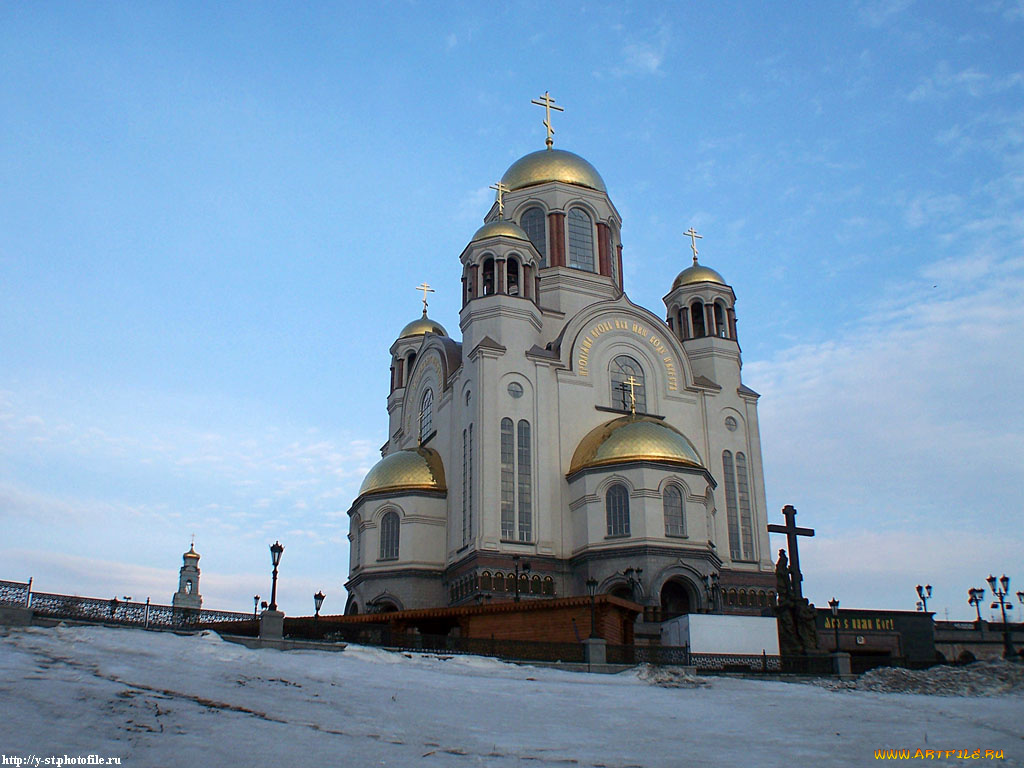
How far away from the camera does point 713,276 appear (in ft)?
134

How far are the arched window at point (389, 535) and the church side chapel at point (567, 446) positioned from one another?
52 mm

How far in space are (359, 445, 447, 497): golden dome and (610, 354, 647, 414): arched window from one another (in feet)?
23.5

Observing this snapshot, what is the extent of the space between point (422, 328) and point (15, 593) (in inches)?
1077

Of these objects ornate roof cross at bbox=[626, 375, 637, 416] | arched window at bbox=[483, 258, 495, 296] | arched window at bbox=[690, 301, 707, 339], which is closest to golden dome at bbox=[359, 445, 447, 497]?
arched window at bbox=[483, 258, 495, 296]

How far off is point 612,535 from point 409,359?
56.3 feet

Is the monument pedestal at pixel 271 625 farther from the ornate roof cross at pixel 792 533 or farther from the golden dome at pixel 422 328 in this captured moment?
the golden dome at pixel 422 328

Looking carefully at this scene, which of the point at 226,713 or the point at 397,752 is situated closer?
the point at 397,752

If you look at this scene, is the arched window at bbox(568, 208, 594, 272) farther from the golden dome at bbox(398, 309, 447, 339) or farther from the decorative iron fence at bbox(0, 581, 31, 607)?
the decorative iron fence at bbox(0, 581, 31, 607)

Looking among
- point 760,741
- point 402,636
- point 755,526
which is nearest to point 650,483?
point 755,526

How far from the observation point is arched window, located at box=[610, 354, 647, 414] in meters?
36.5

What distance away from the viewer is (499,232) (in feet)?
121

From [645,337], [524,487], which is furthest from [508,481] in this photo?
[645,337]

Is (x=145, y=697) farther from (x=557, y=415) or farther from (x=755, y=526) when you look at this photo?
(x=755, y=526)

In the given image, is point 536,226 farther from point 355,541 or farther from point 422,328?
point 355,541
